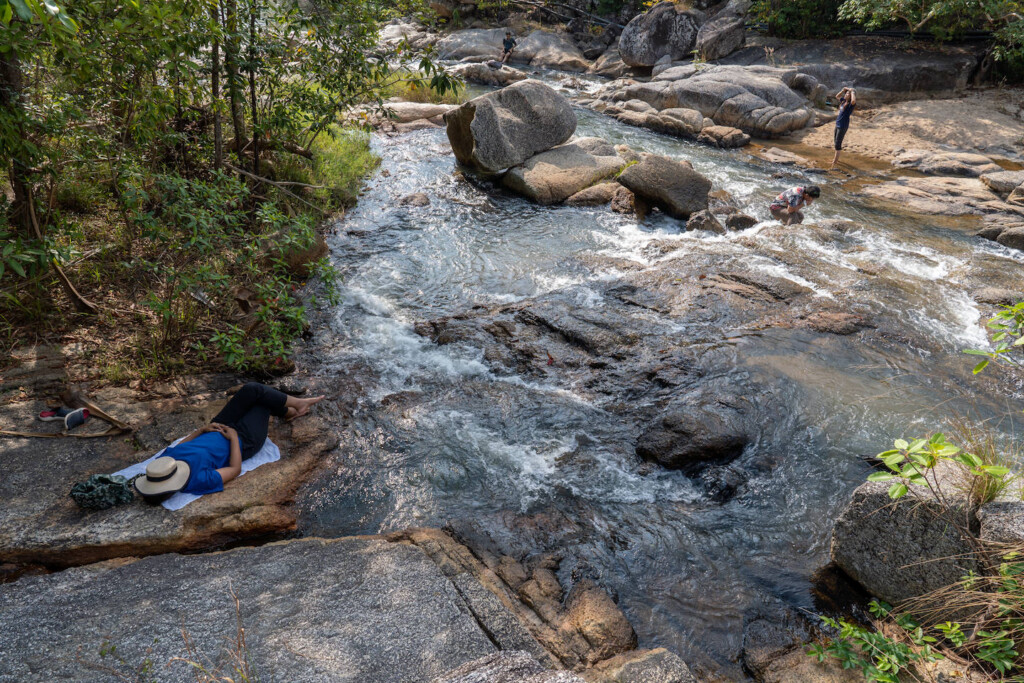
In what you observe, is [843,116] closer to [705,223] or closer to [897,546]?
[705,223]

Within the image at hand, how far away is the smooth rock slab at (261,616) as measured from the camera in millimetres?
3115

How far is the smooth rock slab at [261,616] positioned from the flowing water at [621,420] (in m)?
0.85

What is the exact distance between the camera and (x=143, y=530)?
413 centimetres

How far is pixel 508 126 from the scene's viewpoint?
11898 mm

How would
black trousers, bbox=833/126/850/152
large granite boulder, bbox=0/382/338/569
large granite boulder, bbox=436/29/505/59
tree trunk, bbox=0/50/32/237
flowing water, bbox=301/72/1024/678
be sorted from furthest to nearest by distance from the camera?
large granite boulder, bbox=436/29/505/59 < black trousers, bbox=833/126/850/152 < tree trunk, bbox=0/50/32/237 < flowing water, bbox=301/72/1024/678 < large granite boulder, bbox=0/382/338/569

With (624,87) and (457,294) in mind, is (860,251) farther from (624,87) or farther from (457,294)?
(624,87)

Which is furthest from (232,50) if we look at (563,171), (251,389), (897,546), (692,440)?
(897,546)

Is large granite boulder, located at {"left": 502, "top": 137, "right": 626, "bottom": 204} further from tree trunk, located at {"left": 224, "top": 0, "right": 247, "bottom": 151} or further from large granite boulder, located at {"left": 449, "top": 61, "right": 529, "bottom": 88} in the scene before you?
large granite boulder, located at {"left": 449, "top": 61, "right": 529, "bottom": 88}

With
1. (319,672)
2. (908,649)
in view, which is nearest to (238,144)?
(319,672)

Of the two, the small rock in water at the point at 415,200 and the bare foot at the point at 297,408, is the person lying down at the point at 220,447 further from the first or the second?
the small rock in water at the point at 415,200

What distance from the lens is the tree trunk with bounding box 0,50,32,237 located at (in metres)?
4.69

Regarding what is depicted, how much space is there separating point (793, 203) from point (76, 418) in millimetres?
10787

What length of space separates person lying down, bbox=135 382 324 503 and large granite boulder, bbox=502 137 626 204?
7.16 metres

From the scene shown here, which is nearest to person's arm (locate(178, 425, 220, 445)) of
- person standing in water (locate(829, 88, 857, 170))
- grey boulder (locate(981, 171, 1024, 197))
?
person standing in water (locate(829, 88, 857, 170))
